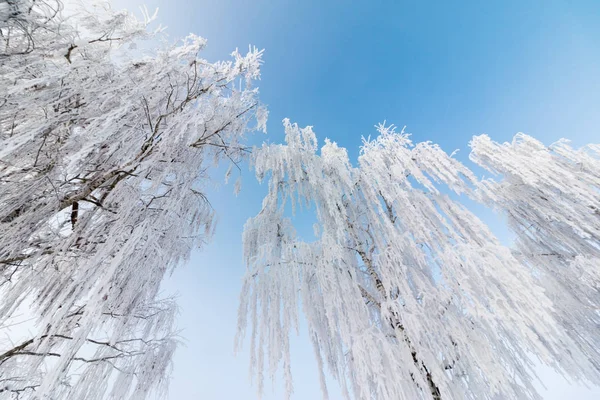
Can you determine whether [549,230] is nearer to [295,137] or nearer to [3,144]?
[295,137]

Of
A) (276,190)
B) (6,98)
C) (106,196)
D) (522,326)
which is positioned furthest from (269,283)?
(6,98)

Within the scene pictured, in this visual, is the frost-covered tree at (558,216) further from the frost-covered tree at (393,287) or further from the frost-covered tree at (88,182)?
the frost-covered tree at (88,182)

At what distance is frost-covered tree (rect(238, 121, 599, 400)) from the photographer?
214 cm

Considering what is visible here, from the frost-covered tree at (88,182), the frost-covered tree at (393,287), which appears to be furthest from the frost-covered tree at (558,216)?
Result: the frost-covered tree at (88,182)

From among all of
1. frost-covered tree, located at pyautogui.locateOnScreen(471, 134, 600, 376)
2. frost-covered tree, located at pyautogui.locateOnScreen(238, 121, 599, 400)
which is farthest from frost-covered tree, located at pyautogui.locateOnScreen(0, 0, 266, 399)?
frost-covered tree, located at pyautogui.locateOnScreen(471, 134, 600, 376)

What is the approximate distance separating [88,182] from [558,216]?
5844mm

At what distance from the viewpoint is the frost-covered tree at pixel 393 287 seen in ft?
7.01

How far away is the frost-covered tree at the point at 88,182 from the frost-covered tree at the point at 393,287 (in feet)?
4.12

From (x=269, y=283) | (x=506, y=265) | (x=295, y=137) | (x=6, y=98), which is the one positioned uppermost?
(x=295, y=137)

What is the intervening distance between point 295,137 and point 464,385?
3.83 m

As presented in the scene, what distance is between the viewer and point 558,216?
11.7 ft

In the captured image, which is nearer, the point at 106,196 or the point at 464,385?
the point at 464,385

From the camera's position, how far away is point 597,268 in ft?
10.5

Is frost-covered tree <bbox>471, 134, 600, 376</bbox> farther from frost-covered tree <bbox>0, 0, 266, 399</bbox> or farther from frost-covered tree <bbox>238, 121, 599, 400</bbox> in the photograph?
frost-covered tree <bbox>0, 0, 266, 399</bbox>
